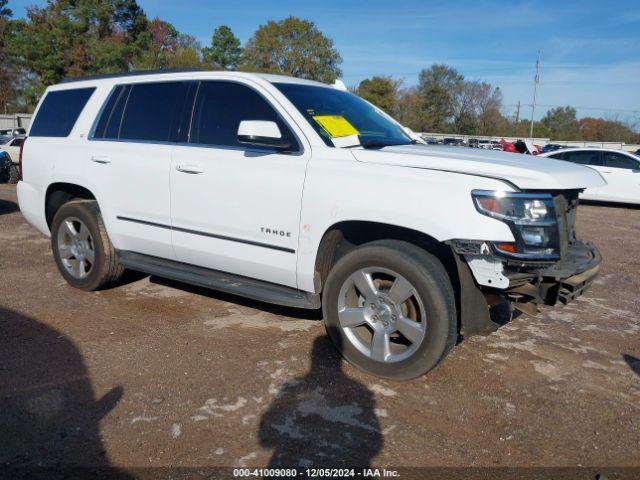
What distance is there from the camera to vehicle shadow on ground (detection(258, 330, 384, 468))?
2.91m

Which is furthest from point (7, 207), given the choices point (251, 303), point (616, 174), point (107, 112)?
point (616, 174)

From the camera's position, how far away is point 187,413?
3.30m

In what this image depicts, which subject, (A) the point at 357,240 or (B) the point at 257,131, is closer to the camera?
(B) the point at 257,131

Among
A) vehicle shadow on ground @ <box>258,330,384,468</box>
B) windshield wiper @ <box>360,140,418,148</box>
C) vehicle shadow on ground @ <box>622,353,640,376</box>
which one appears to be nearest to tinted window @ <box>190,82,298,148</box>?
windshield wiper @ <box>360,140,418,148</box>

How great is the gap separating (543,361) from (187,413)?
8.47 ft

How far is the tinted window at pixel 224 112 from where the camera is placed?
4.31 m

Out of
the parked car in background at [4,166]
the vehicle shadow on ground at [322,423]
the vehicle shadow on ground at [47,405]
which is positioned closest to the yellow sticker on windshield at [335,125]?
the vehicle shadow on ground at [322,423]

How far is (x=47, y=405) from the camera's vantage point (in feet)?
11.0

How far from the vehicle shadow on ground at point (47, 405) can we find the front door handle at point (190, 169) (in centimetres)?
154

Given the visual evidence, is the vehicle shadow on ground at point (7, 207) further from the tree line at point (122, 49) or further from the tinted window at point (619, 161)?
the tree line at point (122, 49)

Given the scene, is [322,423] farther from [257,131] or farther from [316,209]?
[257,131]

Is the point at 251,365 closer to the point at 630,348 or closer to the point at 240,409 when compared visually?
the point at 240,409

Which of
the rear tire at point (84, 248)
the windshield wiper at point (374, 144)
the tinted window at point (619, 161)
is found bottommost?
the rear tire at point (84, 248)

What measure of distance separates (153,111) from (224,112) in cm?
80
